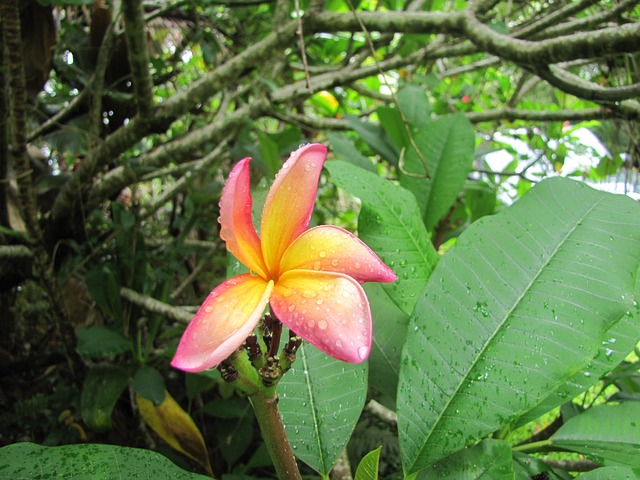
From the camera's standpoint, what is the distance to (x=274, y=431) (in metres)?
0.42

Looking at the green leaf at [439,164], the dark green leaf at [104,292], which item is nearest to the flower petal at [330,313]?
the green leaf at [439,164]

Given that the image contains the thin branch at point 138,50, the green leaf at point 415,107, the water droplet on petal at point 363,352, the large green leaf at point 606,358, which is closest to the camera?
the water droplet on petal at point 363,352

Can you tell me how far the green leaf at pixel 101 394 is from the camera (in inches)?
38.1

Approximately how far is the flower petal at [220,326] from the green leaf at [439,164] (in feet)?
2.05

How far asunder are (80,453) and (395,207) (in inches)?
18.7

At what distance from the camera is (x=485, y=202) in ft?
3.65

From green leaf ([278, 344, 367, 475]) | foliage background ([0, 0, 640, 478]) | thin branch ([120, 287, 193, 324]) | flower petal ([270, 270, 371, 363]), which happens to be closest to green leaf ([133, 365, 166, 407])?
foliage background ([0, 0, 640, 478])

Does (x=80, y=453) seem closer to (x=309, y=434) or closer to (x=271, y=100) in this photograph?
(x=309, y=434)

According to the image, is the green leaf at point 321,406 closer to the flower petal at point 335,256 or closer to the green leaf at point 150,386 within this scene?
the flower petal at point 335,256

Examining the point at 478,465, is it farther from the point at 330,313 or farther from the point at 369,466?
the point at 330,313

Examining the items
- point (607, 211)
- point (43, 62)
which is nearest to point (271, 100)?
point (43, 62)

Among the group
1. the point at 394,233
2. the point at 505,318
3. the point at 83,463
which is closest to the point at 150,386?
the point at 83,463

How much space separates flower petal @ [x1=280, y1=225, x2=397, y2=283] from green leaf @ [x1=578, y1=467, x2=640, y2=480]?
346mm

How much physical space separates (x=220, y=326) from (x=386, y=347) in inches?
14.5
